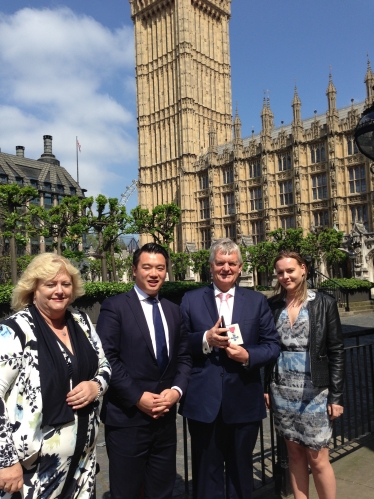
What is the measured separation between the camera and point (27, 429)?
222 cm

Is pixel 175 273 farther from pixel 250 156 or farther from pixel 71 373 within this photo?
pixel 71 373

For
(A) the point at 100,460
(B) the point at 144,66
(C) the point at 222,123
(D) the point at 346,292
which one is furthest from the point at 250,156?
(A) the point at 100,460

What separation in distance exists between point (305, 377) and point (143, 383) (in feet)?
4.13

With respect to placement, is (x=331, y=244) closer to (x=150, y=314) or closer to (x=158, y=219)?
(x=158, y=219)

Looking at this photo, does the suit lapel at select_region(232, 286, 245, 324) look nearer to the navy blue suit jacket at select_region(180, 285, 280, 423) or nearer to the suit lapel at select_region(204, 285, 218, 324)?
the navy blue suit jacket at select_region(180, 285, 280, 423)

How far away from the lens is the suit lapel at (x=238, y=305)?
3.11 meters

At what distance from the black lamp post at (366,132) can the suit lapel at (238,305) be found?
2.80 metres

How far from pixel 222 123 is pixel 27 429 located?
57517mm

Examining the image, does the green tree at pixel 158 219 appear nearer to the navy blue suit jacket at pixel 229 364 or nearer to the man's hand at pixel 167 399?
the navy blue suit jacket at pixel 229 364

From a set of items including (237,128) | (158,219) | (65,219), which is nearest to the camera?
→ (65,219)

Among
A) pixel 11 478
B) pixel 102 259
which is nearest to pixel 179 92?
pixel 102 259

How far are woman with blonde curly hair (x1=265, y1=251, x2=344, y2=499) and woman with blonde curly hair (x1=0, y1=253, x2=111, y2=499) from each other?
1432 millimetres

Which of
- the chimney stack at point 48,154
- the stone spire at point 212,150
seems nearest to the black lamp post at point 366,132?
the stone spire at point 212,150

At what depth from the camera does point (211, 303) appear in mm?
3180
